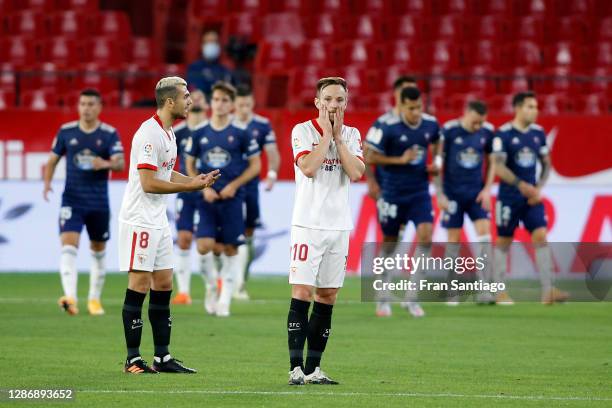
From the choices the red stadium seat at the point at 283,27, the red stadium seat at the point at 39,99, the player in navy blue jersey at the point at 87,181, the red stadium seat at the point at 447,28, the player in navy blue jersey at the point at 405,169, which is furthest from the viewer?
the red stadium seat at the point at 447,28

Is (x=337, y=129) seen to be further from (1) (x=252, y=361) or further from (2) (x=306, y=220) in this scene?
(1) (x=252, y=361)

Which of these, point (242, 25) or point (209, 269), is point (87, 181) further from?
point (242, 25)

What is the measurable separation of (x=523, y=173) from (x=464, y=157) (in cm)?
76

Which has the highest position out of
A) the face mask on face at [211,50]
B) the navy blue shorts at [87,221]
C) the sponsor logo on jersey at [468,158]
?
the face mask on face at [211,50]

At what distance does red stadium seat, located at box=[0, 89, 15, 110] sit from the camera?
20844 mm

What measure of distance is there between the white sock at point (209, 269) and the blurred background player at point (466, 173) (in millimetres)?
3202

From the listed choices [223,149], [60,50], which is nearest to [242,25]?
[60,50]

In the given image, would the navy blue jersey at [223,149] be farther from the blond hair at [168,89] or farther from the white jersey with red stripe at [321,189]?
the white jersey with red stripe at [321,189]

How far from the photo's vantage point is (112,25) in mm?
23266

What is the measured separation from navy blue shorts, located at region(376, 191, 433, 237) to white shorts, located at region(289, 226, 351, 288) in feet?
18.5

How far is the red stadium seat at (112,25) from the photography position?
23.2 meters

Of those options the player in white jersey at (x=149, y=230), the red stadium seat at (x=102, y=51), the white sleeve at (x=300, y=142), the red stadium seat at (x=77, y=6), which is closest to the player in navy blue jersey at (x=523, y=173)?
the player in white jersey at (x=149, y=230)

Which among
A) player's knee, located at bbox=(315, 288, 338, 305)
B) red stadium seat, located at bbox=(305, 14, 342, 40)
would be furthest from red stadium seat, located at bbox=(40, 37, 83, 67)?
player's knee, located at bbox=(315, 288, 338, 305)

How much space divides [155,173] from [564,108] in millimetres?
13731
